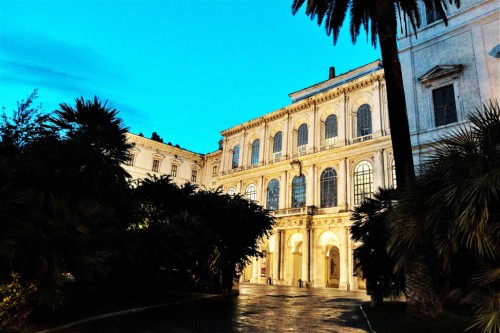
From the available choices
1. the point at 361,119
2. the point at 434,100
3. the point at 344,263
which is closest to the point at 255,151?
the point at 361,119

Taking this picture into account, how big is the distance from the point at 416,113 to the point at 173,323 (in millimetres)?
16399

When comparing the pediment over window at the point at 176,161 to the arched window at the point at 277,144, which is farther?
the pediment over window at the point at 176,161

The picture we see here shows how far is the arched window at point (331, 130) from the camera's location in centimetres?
3627

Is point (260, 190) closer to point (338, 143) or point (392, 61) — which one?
point (338, 143)

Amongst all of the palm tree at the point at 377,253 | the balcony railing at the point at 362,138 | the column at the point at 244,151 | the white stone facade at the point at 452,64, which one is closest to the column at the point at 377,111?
the balcony railing at the point at 362,138

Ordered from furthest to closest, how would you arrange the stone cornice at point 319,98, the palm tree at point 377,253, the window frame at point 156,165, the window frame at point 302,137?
the window frame at point 156,165 < the window frame at point 302,137 < the stone cornice at point 319,98 < the palm tree at point 377,253

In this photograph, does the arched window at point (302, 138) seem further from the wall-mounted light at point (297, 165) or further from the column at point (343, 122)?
the column at point (343, 122)

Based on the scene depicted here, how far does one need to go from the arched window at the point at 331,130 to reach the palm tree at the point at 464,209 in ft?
95.7

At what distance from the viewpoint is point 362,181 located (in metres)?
32.4

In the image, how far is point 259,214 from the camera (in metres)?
19.7

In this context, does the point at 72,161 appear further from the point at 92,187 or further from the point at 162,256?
the point at 162,256

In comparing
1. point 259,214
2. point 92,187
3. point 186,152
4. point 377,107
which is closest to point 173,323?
point 92,187

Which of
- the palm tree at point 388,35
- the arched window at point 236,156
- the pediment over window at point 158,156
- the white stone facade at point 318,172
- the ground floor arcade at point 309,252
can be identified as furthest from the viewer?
the pediment over window at point 158,156

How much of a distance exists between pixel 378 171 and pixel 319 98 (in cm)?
1111
